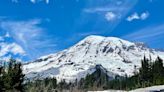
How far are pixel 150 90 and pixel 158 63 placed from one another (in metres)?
67.3

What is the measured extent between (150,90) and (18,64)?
13.6m

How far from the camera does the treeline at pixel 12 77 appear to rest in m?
42.0

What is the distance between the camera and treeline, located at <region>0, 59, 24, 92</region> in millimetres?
42000

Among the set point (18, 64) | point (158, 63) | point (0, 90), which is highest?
point (158, 63)

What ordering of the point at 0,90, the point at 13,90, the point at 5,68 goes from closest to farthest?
1. the point at 0,90
2. the point at 13,90
3. the point at 5,68

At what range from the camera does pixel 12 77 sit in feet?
142

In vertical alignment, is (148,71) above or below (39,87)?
above

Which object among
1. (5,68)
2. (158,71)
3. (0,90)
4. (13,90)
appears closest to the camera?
(0,90)

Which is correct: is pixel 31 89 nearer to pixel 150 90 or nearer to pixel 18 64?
pixel 18 64

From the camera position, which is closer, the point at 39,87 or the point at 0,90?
the point at 0,90

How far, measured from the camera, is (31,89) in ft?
138

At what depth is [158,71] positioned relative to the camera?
337ft

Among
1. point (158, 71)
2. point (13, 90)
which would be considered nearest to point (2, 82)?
point (13, 90)

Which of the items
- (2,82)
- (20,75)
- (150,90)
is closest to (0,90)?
(2,82)
